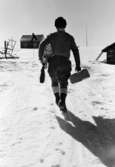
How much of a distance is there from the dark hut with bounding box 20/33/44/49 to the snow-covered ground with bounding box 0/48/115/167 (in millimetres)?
69071

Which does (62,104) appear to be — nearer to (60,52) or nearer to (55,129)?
(60,52)

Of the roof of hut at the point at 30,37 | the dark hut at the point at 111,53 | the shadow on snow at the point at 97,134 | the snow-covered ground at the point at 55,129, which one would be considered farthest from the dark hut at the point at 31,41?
the shadow on snow at the point at 97,134

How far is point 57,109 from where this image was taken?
8.08 m

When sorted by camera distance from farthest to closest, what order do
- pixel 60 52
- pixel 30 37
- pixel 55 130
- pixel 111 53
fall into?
pixel 30 37 < pixel 111 53 < pixel 60 52 < pixel 55 130

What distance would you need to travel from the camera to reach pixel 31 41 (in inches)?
3150

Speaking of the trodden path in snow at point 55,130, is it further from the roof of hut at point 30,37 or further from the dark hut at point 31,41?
the roof of hut at point 30,37

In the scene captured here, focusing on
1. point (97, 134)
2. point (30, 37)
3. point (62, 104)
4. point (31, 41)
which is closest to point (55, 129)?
point (97, 134)

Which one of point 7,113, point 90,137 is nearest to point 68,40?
point 7,113

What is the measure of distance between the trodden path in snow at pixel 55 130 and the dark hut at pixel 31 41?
227 feet

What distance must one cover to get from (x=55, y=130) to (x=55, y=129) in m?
0.07

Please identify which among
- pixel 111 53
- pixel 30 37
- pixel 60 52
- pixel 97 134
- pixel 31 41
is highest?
pixel 30 37

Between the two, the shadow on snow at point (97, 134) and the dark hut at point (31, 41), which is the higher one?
the dark hut at point (31, 41)

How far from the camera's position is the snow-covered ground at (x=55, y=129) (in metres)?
5.10

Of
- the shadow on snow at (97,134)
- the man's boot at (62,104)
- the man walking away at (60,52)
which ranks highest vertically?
the man walking away at (60,52)
